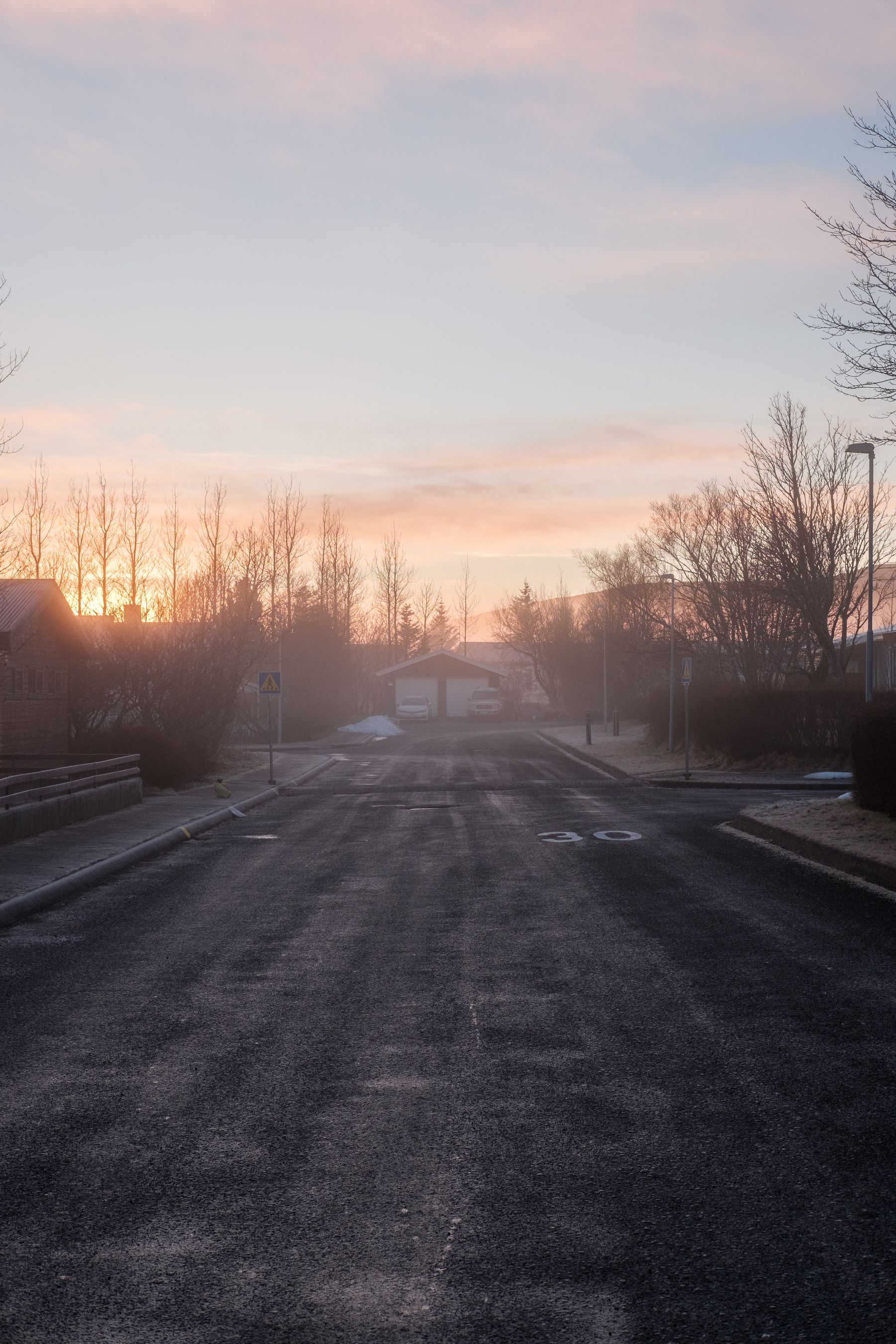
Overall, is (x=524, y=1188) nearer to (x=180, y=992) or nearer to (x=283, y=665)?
(x=180, y=992)

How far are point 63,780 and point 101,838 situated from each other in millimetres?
6692

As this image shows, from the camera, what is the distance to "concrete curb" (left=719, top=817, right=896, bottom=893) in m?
12.3

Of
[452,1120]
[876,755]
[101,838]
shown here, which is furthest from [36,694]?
[452,1120]

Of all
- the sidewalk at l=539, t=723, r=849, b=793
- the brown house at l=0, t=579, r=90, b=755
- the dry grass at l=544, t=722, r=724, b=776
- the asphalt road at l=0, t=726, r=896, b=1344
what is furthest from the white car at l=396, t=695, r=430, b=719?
the asphalt road at l=0, t=726, r=896, b=1344

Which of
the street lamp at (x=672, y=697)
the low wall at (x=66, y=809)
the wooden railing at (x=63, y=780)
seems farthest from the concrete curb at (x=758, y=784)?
the low wall at (x=66, y=809)

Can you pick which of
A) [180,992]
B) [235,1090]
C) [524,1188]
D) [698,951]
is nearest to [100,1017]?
[180,992]

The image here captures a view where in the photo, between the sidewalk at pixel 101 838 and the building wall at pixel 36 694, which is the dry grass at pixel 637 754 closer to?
the sidewalk at pixel 101 838

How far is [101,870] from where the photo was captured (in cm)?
1358

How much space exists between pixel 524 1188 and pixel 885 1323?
143cm

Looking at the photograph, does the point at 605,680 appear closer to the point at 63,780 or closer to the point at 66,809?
the point at 63,780

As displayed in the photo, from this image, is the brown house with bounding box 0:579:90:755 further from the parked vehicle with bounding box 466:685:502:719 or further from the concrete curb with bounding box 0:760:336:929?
the parked vehicle with bounding box 466:685:502:719

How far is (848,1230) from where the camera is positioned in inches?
162

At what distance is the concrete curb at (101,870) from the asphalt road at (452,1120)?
308 mm

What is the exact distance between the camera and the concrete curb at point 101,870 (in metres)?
→ 11.0
